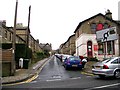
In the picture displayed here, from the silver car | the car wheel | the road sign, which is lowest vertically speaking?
the car wheel

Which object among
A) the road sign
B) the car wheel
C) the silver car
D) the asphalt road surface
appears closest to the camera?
the asphalt road surface

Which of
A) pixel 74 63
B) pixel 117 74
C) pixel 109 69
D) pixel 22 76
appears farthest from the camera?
pixel 74 63

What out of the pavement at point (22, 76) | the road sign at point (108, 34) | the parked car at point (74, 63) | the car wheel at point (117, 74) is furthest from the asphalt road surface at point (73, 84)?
the road sign at point (108, 34)

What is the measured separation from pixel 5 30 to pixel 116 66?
90.0ft

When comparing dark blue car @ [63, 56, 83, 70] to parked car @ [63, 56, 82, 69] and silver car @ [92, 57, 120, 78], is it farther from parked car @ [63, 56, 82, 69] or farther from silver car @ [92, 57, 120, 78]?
silver car @ [92, 57, 120, 78]

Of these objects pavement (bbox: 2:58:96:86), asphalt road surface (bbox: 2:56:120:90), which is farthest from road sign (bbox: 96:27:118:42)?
asphalt road surface (bbox: 2:56:120:90)

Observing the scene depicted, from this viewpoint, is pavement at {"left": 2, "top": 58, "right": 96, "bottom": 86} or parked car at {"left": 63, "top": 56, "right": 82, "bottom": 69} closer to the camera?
pavement at {"left": 2, "top": 58, "right": 96, "bottom": 86}

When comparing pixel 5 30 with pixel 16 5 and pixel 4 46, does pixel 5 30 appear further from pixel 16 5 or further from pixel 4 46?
pixel 16 5

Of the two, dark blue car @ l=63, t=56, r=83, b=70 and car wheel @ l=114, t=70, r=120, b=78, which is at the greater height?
dark blue car @ l=63, t=56, r=83, b=70

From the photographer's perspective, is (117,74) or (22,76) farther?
(22,76)

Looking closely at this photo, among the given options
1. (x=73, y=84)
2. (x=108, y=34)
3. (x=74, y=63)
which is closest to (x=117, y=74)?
(x=73, y=84)

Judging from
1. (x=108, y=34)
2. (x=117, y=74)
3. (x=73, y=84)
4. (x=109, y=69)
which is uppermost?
(x=108, y=34)

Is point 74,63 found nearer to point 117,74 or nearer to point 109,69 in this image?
point 117,74

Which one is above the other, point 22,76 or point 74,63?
point 74,63
